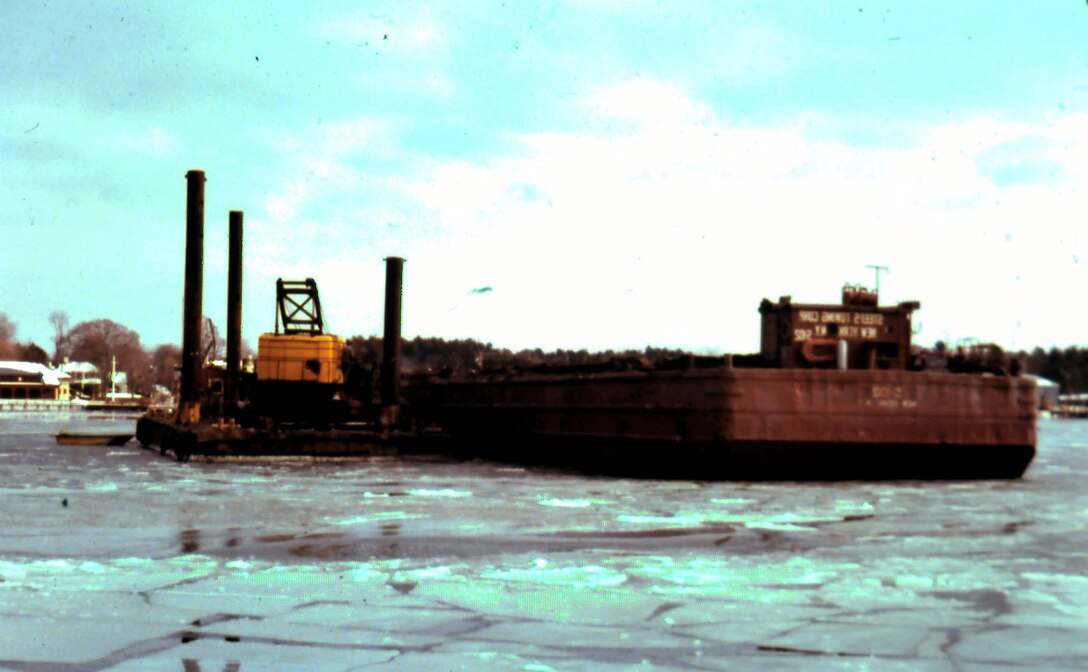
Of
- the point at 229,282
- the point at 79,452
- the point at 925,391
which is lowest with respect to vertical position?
the point at 79,452

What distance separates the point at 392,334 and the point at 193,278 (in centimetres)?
640

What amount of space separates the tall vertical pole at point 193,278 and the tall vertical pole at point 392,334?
553 centimetres

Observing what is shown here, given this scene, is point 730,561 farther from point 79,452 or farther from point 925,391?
point 79,452

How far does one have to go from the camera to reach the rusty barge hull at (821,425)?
74.1 ft

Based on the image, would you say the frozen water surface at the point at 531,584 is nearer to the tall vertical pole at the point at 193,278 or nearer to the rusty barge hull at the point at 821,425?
the rusty barge hull at the point at 821,425

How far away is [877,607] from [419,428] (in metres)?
24.7

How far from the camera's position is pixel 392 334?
3359cm

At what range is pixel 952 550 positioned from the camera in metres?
10.6

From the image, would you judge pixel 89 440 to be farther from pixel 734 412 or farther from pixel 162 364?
pixel 162 364

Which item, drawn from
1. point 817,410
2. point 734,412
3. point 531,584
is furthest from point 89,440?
point 531,584

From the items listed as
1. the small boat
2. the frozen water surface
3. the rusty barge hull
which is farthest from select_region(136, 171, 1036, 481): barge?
the small boat

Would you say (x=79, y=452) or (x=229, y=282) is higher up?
(x=229, y=282)

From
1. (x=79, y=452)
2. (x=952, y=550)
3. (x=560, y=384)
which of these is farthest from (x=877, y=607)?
(x=79, y=452)

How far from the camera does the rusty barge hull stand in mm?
22578
